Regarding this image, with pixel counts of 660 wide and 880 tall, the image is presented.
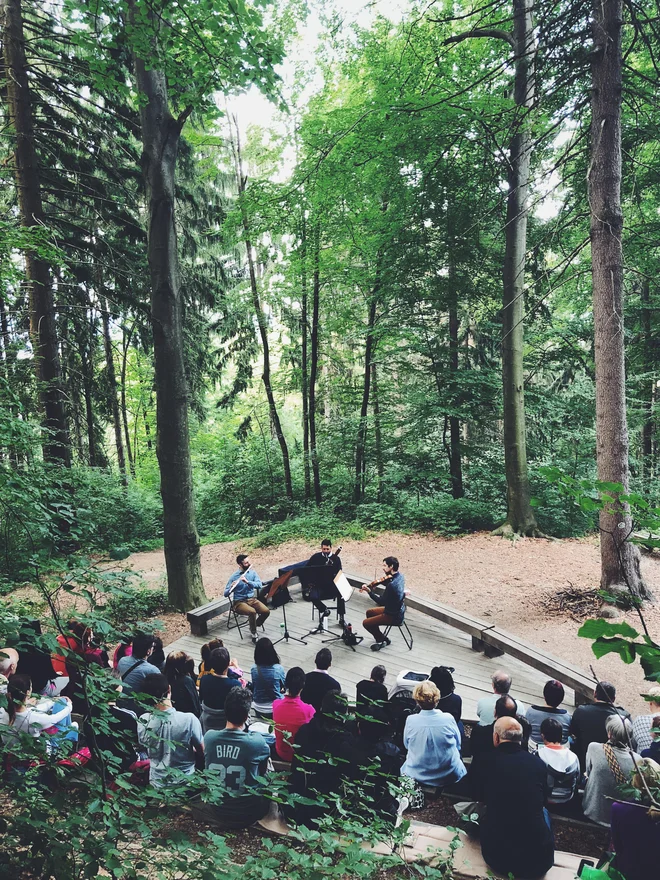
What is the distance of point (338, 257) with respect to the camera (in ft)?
50.0

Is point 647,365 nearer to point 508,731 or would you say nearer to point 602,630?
point 508,731

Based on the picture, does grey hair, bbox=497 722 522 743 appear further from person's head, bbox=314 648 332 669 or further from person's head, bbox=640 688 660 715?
person's head, bbox=314 648 332 669

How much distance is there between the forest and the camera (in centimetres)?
650

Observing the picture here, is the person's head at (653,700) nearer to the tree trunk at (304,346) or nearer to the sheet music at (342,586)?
the sheet music at (342,586)

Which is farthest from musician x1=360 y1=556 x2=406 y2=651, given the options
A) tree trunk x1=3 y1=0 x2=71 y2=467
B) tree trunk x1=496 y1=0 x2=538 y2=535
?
tree trunk x1=3 y1=0 x2=71 y2=467

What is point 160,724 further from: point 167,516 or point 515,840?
point 167,516

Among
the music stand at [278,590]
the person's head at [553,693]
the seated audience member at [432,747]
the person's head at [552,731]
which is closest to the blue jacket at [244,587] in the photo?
the music stand at [278,590]

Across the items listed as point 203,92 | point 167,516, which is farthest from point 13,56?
point 167,516

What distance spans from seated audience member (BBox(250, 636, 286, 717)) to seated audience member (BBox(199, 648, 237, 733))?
48 centimetres

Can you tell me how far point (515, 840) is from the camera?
3215mm

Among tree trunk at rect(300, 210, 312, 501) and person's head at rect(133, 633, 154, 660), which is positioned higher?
tree trunk at rect(300, 210, 312, 501)

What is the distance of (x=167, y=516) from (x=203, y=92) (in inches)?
232

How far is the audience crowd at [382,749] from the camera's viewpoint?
320cm

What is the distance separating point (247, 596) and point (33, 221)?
308 inches
